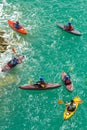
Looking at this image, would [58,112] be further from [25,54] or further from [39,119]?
[25,54]

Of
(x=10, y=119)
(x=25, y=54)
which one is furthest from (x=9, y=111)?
(x=25, y=54)

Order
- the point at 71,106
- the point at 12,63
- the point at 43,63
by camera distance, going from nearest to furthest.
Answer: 1. the point at 71,106
2. the point at 12,63
3. the point at 43,63

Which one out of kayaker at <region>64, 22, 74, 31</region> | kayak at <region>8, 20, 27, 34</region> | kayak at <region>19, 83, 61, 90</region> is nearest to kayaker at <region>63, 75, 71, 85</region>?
kayak at <region>19, 83, 61, 90</region>

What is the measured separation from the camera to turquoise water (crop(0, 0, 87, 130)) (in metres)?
40.0

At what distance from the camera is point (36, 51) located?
161ft

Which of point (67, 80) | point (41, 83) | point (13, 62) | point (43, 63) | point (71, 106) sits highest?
point (13, 62)

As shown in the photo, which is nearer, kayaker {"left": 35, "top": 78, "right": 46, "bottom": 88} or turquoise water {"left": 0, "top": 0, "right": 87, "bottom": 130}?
turquoise water {"left": 0, "top": 0, "right": 87, "bottom": 130}

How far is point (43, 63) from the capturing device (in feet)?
155

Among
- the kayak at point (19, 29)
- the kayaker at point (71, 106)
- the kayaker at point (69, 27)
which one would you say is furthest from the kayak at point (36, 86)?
the kayaker at point (69, 27)

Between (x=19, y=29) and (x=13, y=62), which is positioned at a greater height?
(x=19, y=29)

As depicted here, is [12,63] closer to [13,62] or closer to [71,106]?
[13,62]

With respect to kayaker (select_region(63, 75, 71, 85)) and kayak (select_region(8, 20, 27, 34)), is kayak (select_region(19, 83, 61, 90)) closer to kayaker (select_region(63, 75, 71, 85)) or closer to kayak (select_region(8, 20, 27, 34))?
kayaker (select_region(63, 75, 71, 85))

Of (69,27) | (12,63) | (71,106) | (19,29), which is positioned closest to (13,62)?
(12,63)

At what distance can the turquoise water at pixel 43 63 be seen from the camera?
131 ft
